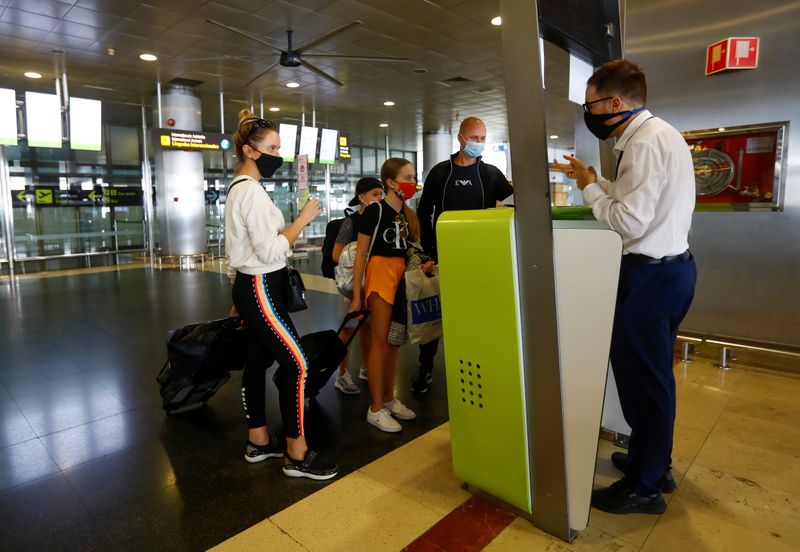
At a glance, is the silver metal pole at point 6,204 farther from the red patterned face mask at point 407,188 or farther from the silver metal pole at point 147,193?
the red patterned face mask at point 407,188

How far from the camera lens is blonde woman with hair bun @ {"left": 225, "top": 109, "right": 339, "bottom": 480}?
2.15 m

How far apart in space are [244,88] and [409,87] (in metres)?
3.17

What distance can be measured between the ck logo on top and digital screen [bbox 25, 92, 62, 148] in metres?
8.68

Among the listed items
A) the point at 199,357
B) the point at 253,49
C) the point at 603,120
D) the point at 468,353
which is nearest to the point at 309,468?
the point at 199,357

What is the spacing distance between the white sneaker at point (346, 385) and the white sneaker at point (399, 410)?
451 mm

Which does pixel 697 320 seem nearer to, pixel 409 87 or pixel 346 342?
pixel 346 342

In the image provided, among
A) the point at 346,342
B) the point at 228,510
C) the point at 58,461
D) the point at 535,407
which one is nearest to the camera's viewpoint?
the point at 535,407

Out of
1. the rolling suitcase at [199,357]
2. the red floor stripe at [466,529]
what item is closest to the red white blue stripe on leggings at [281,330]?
the rolling suitcase at [199,357]

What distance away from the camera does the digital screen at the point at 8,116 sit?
8.16 metres

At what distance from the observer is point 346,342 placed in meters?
3.02

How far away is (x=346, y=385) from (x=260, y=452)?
98cm

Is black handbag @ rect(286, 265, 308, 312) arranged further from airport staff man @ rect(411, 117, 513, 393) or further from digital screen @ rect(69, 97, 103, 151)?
digital screen @ rect(69, 97, 103, 151)

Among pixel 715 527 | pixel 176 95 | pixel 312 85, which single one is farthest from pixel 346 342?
pixel 176 95

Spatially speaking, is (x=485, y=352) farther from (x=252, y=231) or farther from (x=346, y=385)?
(x=346, y=385)
